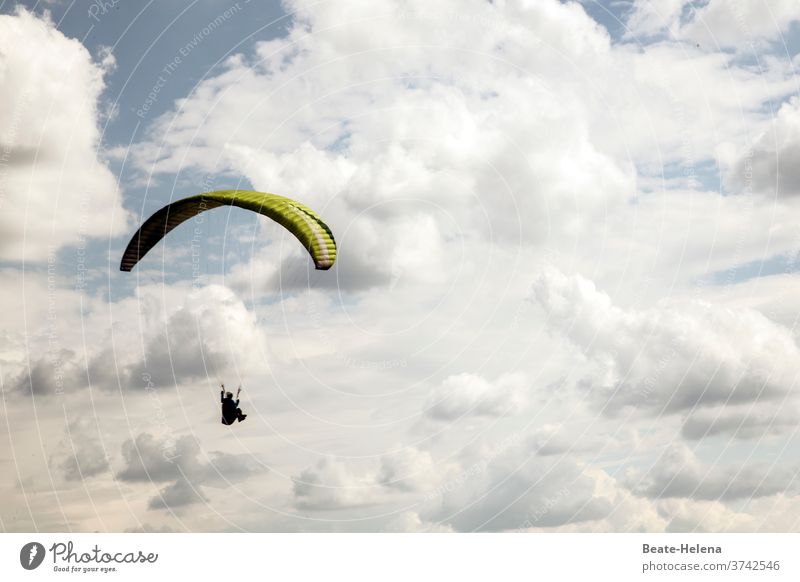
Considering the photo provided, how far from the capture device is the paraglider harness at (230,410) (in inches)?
2638

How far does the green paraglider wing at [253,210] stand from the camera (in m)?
67.9

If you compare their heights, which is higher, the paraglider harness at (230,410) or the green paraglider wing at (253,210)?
the green paraglider wing at (253,210)

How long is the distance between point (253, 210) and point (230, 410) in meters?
12.6

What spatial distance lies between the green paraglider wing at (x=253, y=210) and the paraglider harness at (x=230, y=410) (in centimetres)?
957

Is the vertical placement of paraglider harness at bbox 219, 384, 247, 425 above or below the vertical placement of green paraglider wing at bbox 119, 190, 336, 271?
below

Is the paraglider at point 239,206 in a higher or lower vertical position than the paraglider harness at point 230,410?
higher

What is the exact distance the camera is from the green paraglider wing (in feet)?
223

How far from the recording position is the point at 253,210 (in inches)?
2783

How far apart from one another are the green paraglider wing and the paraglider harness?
957cm
